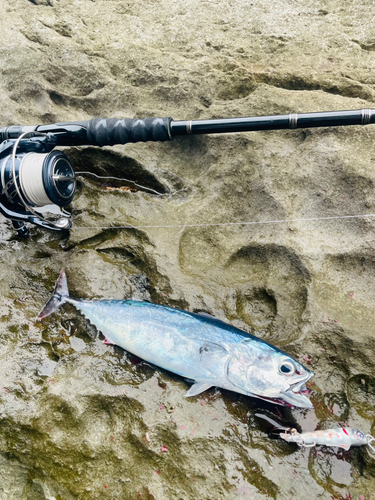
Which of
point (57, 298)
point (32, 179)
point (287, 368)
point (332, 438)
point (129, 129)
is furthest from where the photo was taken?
point (129, 129)

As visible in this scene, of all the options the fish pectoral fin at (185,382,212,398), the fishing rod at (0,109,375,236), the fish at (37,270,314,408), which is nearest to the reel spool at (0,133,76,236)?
the fishing rod at (0,109,375,236)

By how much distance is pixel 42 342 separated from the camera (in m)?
3.09

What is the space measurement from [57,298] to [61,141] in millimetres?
1497

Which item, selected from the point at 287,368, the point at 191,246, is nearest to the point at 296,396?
the point at 287,368

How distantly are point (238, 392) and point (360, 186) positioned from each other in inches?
83.1

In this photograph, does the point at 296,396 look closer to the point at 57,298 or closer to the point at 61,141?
the point at 57,298

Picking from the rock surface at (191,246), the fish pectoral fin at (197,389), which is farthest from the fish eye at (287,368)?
the fish pectoral fin at (197,389)

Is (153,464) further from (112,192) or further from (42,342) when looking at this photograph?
(112,192)

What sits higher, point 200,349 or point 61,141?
point 61,141

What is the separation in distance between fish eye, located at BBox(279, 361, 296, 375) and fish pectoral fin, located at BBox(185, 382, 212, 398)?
0.54 m

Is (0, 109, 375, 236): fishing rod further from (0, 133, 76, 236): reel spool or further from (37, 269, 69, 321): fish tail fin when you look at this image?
(37, 269, 69, 321): fish tail fin

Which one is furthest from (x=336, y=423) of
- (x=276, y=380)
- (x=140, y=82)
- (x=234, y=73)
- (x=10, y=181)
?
(x=140, y=82)

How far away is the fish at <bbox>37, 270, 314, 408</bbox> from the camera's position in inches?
102

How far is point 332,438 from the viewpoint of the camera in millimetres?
2449
